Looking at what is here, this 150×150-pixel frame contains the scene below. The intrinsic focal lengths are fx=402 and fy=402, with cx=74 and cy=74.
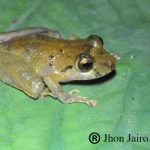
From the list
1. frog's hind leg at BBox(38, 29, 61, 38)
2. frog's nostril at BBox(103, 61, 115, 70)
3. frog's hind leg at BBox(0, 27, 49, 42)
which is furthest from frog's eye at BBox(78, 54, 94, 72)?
frog's hind leg at BBox(0, 27, 49, 42)

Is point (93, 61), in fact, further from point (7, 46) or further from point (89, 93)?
point (7, 46)

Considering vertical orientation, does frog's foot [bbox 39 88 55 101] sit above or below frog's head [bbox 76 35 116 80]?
below

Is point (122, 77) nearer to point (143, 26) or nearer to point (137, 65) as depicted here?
point (137, 65)

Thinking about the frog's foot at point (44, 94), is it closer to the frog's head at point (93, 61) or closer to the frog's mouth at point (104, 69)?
the frog's head at point (93, 61)

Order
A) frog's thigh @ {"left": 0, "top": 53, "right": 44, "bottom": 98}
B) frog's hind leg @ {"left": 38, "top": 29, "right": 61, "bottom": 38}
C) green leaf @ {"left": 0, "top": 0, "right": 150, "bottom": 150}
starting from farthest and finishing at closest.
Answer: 1. frog's hind leg @ {"left": 38, "top": 29, "right": 61, "bottom": 38}
2. frog's thigh @ {"left": 0, "top": 53, "right": 44, "bottom": 98}
3. green leaf @ {"left": 0, "top": 0, "right": 150, "bottom": 150}

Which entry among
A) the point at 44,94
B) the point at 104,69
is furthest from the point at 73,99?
the point at 104,69

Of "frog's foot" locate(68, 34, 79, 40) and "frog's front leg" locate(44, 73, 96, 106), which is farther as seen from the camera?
"frog's foot" locate(68, 34, 79, 40)

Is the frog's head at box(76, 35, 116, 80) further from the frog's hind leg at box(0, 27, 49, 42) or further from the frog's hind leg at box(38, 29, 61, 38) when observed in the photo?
the frog's hind leg at box(0, 27, 49, 42)
